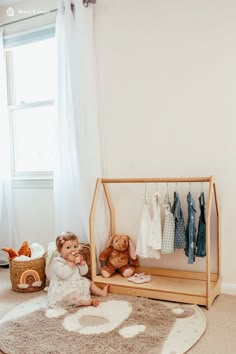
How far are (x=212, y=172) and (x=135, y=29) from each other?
46.6 inches

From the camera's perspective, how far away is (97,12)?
2795mm

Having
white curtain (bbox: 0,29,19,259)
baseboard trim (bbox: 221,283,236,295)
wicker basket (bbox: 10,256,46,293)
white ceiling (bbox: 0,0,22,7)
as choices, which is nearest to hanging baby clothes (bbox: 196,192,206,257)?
baseboard trim (bbox: 221,283,236,295)

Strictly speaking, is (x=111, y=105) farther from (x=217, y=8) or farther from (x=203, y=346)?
(x=203, y=346)

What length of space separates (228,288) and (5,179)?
6.79 feet

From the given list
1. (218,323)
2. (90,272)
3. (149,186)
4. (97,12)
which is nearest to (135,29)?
(97,12)

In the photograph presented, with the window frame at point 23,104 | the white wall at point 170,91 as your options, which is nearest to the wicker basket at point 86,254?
the white wall at point 170,91

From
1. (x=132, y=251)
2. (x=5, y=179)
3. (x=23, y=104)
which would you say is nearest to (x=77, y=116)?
(x=23, y=104)

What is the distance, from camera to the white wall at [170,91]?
241 centimetres

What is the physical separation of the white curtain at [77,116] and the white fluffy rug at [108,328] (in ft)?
Result: 2.42

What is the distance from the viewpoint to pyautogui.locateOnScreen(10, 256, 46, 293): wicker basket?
103 inches

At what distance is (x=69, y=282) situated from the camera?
7.55 ft

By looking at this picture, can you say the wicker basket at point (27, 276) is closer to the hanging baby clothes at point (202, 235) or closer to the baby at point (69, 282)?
the baby at point (69, 282)

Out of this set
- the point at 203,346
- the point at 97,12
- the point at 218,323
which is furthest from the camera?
the point at 97,12

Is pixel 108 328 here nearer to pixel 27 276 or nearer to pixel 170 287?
pixel 170 287
